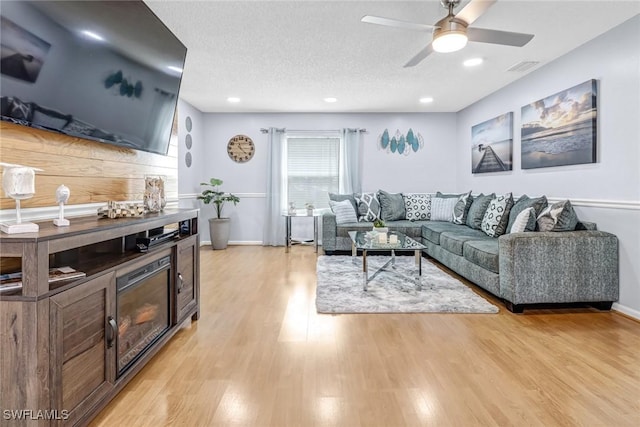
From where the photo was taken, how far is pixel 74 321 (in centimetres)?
140

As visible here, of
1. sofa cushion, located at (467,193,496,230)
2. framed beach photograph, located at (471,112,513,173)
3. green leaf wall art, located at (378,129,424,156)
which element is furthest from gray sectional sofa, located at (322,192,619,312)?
green leaf wall art, located at (378,129,424,156)

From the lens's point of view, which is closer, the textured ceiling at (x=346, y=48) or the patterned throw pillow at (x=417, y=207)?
the textured ceiling at (x=346, y=48)

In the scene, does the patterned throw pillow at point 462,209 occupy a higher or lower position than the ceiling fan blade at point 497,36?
lower

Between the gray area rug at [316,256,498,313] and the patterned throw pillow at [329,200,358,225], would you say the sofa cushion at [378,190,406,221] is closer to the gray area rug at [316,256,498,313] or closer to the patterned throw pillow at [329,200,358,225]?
the patterned throw pillow at [329,200,358,225]

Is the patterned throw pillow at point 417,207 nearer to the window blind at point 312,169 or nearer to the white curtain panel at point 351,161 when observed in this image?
the white curtain panel at point 351,161

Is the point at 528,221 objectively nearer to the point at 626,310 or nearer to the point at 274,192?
the point at 626,310

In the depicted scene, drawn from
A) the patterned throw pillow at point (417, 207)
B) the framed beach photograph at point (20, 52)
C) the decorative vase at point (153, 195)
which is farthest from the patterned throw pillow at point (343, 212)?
the framed beach photograph at point (20, 52)

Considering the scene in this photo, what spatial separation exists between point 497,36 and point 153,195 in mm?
2623

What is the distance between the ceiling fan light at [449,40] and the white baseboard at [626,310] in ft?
8.11

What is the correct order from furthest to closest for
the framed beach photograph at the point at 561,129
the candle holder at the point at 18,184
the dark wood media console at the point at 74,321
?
the framed beach photograph at the point at 561,129 < the candle holder at the point at 18,184 < the dark wood media console at the point at 74,321

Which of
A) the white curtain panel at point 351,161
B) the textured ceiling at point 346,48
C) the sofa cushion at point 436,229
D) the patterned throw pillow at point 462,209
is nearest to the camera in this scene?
the textured ceiling at point 346,48

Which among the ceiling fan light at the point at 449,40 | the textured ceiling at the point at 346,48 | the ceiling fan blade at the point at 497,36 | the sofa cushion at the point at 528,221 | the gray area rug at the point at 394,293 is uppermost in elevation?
the textured ceiling at the point at 346,48

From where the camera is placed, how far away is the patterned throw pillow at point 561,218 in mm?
3051

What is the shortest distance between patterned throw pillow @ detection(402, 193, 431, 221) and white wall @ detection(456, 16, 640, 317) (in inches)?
80.6
